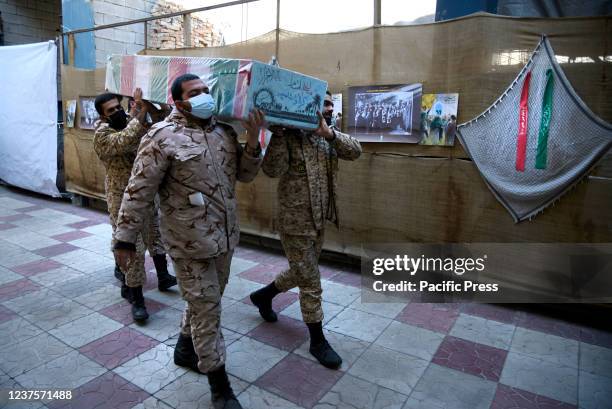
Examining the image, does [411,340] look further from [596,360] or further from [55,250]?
[55,250]

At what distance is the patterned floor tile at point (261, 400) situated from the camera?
2.42 metres

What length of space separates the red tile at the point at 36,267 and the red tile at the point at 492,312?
14.0 feet

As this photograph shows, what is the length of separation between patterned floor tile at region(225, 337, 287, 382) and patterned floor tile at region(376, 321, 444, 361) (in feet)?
2.60

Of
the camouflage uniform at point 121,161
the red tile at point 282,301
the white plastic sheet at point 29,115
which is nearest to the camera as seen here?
the camouflage uniform at point 121,161

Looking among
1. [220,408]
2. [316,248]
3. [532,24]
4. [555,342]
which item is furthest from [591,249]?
[220,408]

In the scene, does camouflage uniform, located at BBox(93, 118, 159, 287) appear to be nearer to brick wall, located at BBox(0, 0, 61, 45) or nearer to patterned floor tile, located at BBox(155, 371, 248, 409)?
patterned floor tile, located at BBox(155, 371, 248, 409)

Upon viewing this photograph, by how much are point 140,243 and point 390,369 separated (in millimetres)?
2293

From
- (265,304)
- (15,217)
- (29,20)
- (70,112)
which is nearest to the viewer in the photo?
(265,304)

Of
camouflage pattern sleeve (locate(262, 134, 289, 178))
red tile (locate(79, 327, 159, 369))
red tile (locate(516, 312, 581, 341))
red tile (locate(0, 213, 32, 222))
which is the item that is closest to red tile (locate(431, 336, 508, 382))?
red tile (locate(516, 312, 581, 341))

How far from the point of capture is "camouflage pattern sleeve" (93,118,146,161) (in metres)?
3.22

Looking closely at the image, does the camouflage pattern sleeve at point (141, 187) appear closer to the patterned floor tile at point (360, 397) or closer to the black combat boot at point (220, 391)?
the black combat boot at point (220, 391)

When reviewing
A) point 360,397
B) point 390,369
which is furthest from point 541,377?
point 360,397

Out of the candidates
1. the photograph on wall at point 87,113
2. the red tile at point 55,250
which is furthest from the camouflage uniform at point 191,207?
the photograph on wall at point 87,113

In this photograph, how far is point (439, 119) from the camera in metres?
3.88
